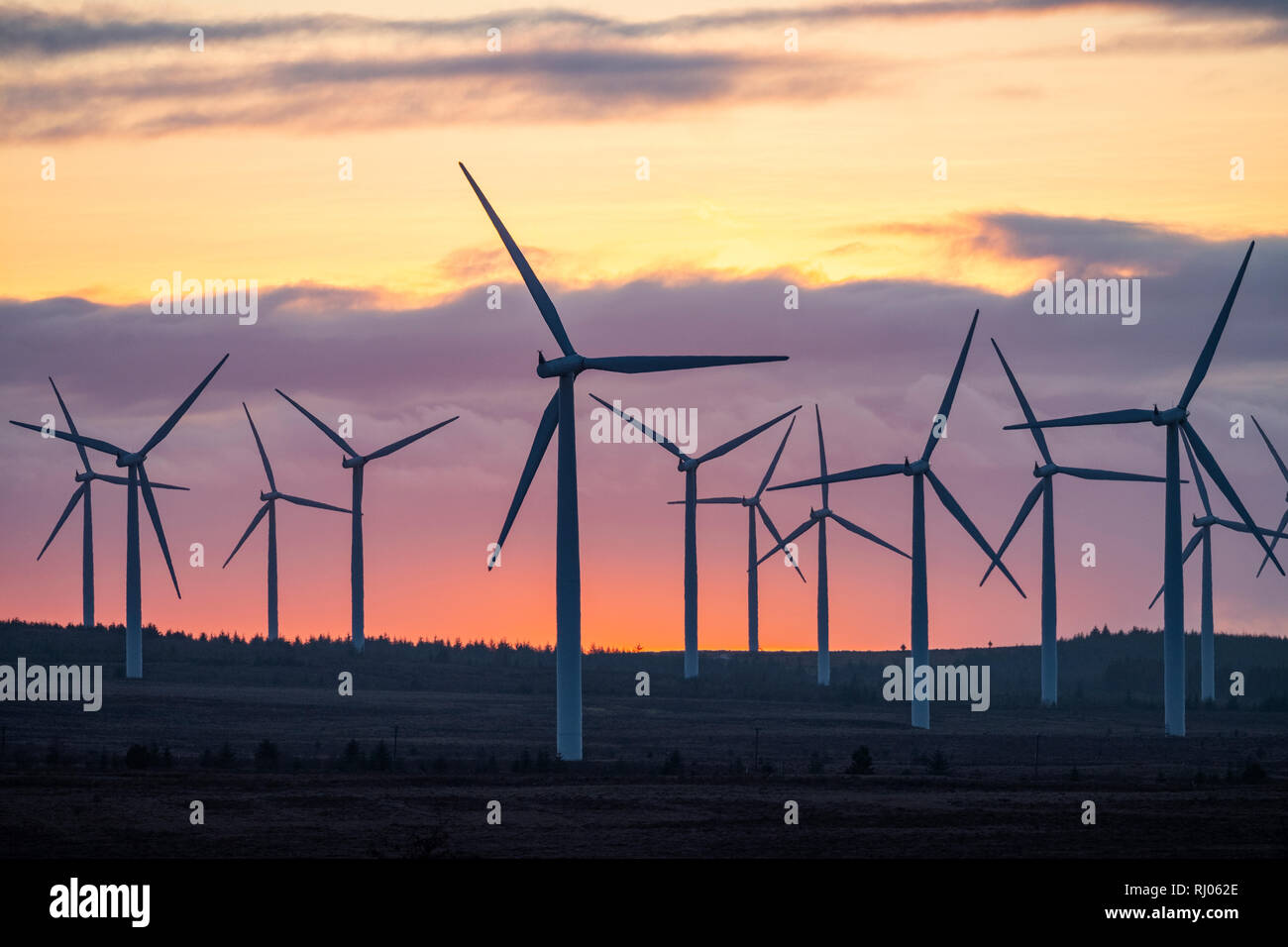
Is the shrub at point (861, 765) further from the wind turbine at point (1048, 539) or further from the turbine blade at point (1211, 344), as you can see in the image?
the wind turbine at point (1048, 539)

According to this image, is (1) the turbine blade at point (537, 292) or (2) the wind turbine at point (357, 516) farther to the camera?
(2) the wind turbine at point (357, 516)

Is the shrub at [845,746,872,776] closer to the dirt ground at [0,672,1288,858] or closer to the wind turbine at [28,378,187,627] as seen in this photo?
the dirt ground at [0,672,1288,858]

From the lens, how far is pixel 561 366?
79062 mm

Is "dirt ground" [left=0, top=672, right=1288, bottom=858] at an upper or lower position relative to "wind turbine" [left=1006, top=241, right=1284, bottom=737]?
lower

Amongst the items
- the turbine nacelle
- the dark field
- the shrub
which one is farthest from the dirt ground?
the turbine nacelle

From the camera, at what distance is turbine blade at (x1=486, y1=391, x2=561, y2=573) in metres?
76.2

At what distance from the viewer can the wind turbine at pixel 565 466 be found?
76.2 m

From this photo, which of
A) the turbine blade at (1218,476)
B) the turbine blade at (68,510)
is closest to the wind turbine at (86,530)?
the turbine blade at (68,510)

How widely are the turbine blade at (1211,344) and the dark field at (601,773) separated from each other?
17380mm

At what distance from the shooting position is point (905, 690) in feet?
460

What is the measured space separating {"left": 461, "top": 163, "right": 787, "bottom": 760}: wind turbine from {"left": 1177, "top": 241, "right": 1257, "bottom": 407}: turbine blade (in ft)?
97.1
